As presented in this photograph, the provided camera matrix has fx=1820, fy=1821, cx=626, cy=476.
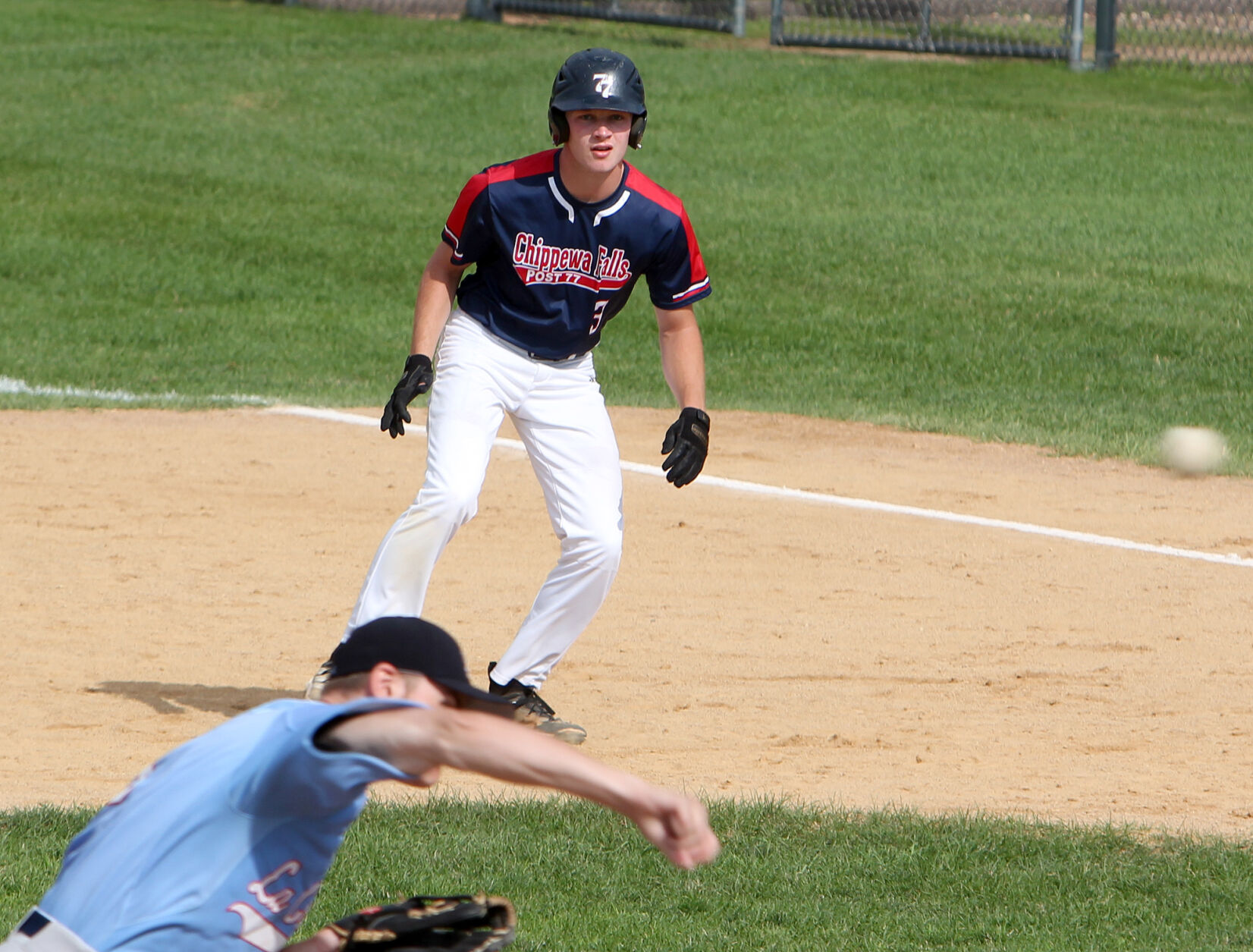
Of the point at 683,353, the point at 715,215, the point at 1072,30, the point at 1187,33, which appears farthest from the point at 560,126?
the point at 1187,33

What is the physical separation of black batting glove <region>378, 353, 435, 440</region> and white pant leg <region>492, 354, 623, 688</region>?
348 millimetres

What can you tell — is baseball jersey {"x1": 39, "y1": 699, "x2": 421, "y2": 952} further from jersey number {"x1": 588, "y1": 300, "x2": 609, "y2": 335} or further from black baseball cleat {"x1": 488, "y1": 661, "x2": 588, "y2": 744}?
jersey number {"x1": 588, "y1": 300, "x2": 609, "y2": 335}

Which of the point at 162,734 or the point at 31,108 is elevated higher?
the point at 31,108

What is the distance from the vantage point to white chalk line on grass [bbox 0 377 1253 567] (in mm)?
9102

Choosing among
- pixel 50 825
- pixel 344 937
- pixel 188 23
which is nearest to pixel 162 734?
pixel 50 825

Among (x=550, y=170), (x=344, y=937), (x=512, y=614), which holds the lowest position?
(x=512, y=614)

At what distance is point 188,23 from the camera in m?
25.3

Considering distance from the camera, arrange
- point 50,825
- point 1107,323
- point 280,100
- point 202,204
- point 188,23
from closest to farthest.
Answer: point 50,825 < point 1107,323 < point 202,204 < point 280,100 < point 188,23

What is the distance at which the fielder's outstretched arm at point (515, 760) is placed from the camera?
8.52 ft

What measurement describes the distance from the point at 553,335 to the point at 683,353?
1.78 ft

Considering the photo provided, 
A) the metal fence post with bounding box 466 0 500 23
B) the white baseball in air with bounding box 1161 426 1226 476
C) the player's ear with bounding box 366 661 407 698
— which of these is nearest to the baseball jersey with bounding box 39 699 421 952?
the player's ear with bounding box 366 661 407 698

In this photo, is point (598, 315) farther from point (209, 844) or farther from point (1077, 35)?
point (1077, 35)

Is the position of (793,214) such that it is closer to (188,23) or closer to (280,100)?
(280,100)

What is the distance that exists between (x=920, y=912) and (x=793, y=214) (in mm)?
13472
